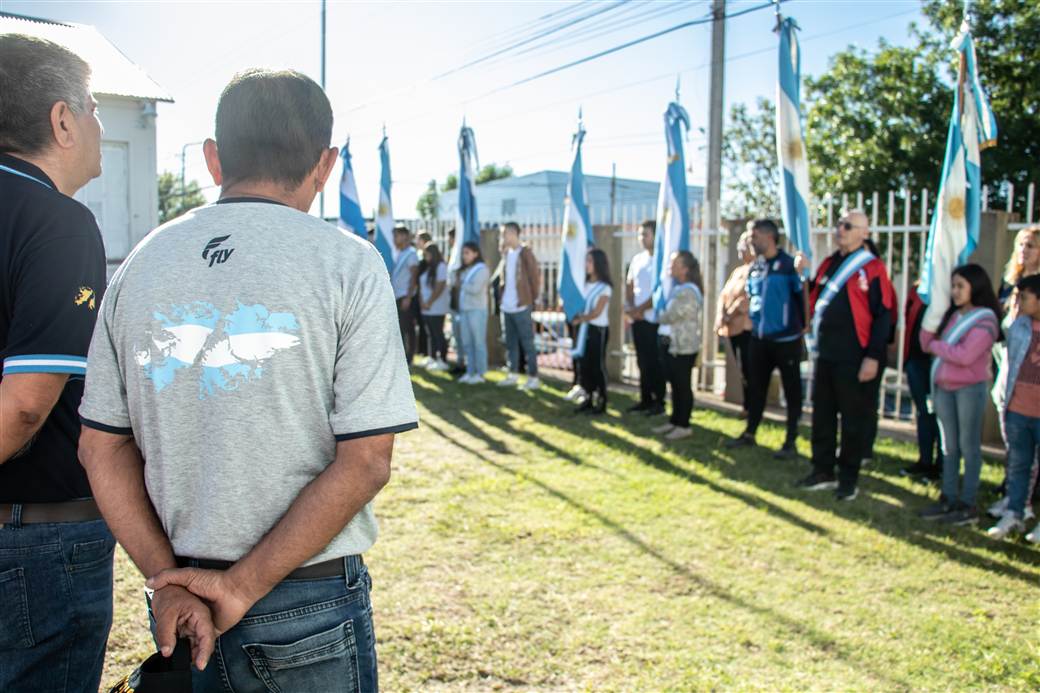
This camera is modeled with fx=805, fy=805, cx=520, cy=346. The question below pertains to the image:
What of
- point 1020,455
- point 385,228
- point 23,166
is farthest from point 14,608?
point 385,228

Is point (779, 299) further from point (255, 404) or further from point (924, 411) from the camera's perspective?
point (255, 404)

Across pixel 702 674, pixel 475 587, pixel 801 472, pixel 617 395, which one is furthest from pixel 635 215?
pixel 702 674

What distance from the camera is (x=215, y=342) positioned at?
1.45 meters

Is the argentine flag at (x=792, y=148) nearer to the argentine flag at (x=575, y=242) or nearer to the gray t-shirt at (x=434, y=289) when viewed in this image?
the argentine flag at (x=575, y=242)

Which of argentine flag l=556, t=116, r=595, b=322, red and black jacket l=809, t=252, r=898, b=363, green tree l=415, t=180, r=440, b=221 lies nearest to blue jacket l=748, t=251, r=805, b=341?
red and black jacket l=809, t=252, r=898, b=363

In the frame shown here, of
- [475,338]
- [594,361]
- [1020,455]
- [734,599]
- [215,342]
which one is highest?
[215,342]

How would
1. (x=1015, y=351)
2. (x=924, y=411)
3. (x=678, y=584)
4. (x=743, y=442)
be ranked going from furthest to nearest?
(x=743, y=442), (x=924, y=411), (x=1015, y=351), (x=678, y=584)

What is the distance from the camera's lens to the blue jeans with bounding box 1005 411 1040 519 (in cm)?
480

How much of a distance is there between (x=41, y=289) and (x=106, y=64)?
5.76 feet

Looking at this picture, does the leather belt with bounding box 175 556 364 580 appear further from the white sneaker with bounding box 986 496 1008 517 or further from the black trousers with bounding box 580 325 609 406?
the black trousers with bounding box 580 325 609 406

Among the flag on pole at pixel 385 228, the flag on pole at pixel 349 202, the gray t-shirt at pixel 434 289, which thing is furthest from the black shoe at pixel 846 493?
the flag on pole at pixel 349 202

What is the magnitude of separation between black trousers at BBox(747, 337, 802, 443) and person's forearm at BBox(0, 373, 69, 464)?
5.96 m

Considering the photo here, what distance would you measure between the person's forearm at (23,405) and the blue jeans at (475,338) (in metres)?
8.85

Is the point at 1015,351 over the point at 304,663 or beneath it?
over
